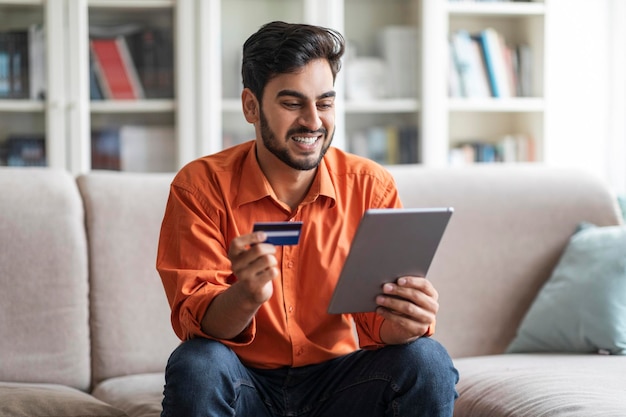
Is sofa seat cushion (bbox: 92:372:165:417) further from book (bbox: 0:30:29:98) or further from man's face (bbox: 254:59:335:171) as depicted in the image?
book (bbox: 0:30:29:98)

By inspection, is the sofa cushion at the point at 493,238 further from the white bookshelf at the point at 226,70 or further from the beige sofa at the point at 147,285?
the white bookshelf at the point at 226,70

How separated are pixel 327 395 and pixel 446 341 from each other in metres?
0.62

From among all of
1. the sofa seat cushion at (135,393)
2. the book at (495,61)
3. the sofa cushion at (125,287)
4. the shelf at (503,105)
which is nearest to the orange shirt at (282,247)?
the sofa seat cushion at (135,393)

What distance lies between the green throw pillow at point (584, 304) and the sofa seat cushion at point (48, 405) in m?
1.00

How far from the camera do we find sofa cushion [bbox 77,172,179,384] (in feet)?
6.79

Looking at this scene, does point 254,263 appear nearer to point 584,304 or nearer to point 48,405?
point 48,405

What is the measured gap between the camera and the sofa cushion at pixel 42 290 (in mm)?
2006

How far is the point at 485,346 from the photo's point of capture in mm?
2236

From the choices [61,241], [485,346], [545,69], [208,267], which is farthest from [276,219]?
[545,69]

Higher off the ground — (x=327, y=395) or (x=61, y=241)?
(x=61, y=241)

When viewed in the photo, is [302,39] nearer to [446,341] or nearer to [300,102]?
[300,102]

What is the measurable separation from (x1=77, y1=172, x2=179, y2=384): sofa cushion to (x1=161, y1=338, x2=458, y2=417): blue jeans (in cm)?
48

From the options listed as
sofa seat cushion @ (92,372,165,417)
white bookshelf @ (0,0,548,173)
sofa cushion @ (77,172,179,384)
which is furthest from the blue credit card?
white bookshelf @ (0,0,548,173)

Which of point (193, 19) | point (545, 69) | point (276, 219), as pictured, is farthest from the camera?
point (545, 69)
